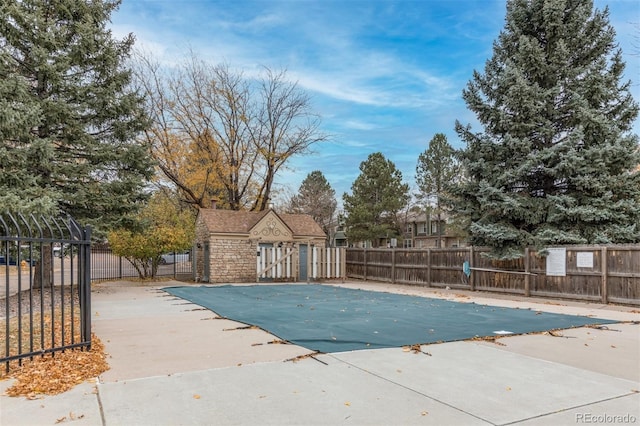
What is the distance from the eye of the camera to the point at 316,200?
4194 cm

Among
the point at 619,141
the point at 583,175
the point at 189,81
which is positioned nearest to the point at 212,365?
the point at 583,175

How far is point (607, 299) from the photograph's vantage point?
11305 millimetres

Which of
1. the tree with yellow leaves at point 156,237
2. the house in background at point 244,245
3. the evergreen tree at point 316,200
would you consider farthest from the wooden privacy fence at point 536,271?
the evergreen tree at point 316,200

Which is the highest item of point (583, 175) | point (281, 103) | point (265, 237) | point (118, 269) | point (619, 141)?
point (281, 103)

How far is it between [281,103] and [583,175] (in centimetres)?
1641

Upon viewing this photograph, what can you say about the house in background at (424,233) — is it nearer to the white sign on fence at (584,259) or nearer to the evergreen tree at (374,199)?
the evergreen tree at (374,199)

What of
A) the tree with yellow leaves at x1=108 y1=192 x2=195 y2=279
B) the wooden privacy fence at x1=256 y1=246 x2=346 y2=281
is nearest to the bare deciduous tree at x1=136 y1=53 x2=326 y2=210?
the tree with yellow leaves at x1=108 y1=192 x2=195 y2=279

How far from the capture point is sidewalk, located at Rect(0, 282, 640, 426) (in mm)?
3457

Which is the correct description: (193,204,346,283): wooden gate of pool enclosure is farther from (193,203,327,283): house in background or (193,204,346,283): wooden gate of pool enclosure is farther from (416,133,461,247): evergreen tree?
(416,133,461,247): evergreen tree

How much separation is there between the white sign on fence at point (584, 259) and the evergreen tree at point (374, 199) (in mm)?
20757

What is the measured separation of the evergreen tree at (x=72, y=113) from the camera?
11727 millimetres

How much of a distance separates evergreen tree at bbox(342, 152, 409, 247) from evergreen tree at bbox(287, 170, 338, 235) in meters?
7.48

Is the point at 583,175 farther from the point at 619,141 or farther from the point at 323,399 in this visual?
the point at 323,399

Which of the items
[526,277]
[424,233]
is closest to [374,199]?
[424,233]
